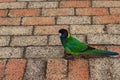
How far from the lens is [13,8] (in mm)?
4816

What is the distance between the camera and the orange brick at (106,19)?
14.4ft

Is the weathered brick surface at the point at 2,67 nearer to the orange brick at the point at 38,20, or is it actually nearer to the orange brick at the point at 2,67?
the orange brick at the point at 2,67

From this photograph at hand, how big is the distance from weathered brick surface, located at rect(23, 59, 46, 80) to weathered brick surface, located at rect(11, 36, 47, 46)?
0.39m

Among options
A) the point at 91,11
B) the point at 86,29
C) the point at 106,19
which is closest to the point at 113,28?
the point at 106,19

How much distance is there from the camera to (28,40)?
409 cm

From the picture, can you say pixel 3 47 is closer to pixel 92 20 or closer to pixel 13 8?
pixel 13 8

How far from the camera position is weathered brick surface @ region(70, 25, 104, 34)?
422cm

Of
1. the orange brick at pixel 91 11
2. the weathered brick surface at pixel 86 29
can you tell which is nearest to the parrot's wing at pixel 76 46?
the weathered brick surface at pixel 86 29

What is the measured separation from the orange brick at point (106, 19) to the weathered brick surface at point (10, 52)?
51.3 inches

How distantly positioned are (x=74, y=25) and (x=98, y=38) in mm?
496

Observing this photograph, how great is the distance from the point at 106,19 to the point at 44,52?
4.02 feet

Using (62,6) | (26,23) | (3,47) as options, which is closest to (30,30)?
(26,23)

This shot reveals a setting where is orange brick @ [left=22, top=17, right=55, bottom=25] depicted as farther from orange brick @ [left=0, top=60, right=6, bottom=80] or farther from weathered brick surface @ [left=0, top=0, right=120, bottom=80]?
orange brick @ [left=0, top=60, right=6, bottom=80]

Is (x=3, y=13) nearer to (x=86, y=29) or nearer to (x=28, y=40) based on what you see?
(x=28, y=40)
